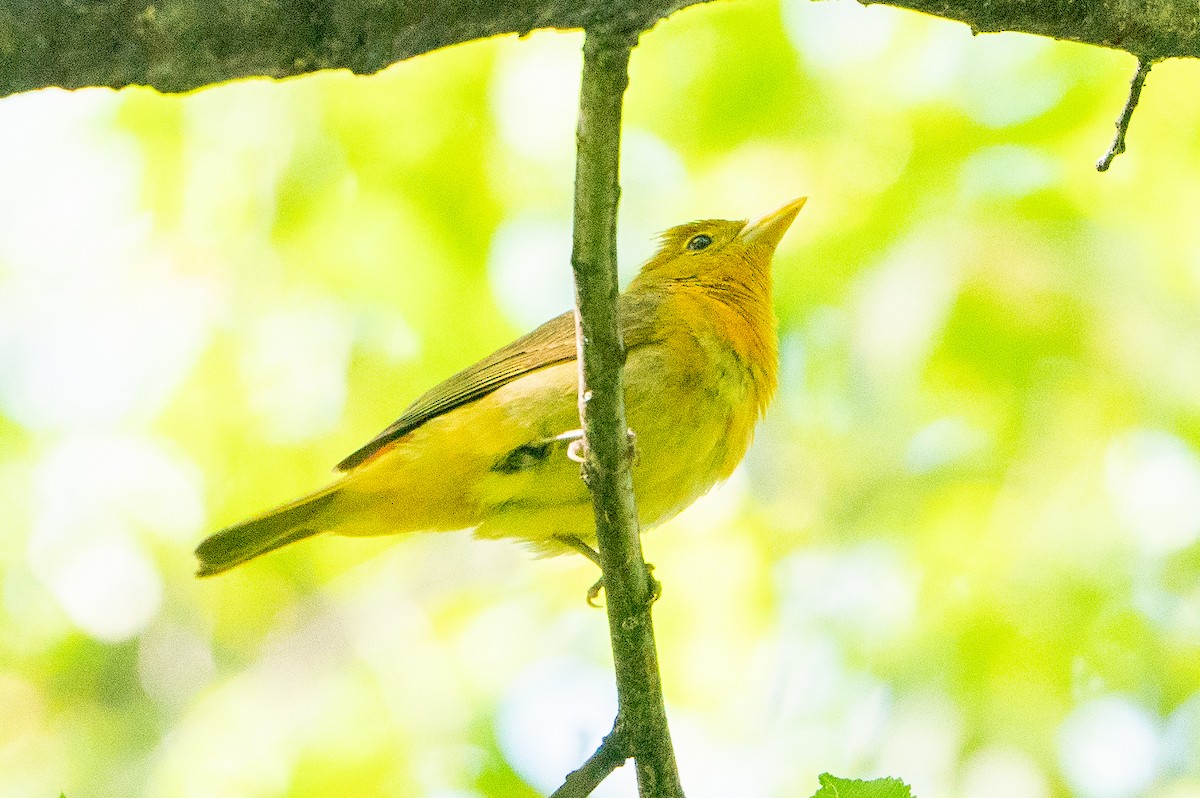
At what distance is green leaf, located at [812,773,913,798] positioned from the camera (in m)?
2.46

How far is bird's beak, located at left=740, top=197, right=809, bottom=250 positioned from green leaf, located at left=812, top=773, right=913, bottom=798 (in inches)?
140

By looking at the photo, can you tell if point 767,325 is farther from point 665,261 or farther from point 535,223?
point 535,223

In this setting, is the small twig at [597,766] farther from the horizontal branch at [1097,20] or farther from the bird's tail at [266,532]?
the horizontal branch at [1097,20]

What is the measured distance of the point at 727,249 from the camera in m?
5.73

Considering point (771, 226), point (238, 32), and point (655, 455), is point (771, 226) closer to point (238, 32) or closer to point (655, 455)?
point (655, 455)

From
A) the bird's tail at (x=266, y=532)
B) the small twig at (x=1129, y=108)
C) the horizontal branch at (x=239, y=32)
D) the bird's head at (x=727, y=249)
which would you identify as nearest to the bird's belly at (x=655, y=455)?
the bird's tail at (x=266, y=532)

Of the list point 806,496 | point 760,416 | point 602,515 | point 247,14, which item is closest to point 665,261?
point 760,416

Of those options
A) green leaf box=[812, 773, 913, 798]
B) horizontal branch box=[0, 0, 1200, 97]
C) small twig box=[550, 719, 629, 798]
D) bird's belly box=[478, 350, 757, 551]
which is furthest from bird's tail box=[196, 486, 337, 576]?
horizontal branch box=[0, 0, 1200, 97]

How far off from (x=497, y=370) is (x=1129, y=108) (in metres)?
2.49

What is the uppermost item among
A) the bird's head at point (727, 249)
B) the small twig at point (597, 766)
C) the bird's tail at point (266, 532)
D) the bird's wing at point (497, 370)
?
the bird's head at point (727, 249)

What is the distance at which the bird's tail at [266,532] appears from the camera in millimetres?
4734

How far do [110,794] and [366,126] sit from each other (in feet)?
15.1

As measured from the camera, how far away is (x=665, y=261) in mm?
6023

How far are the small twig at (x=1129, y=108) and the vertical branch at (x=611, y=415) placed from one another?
168 cm
